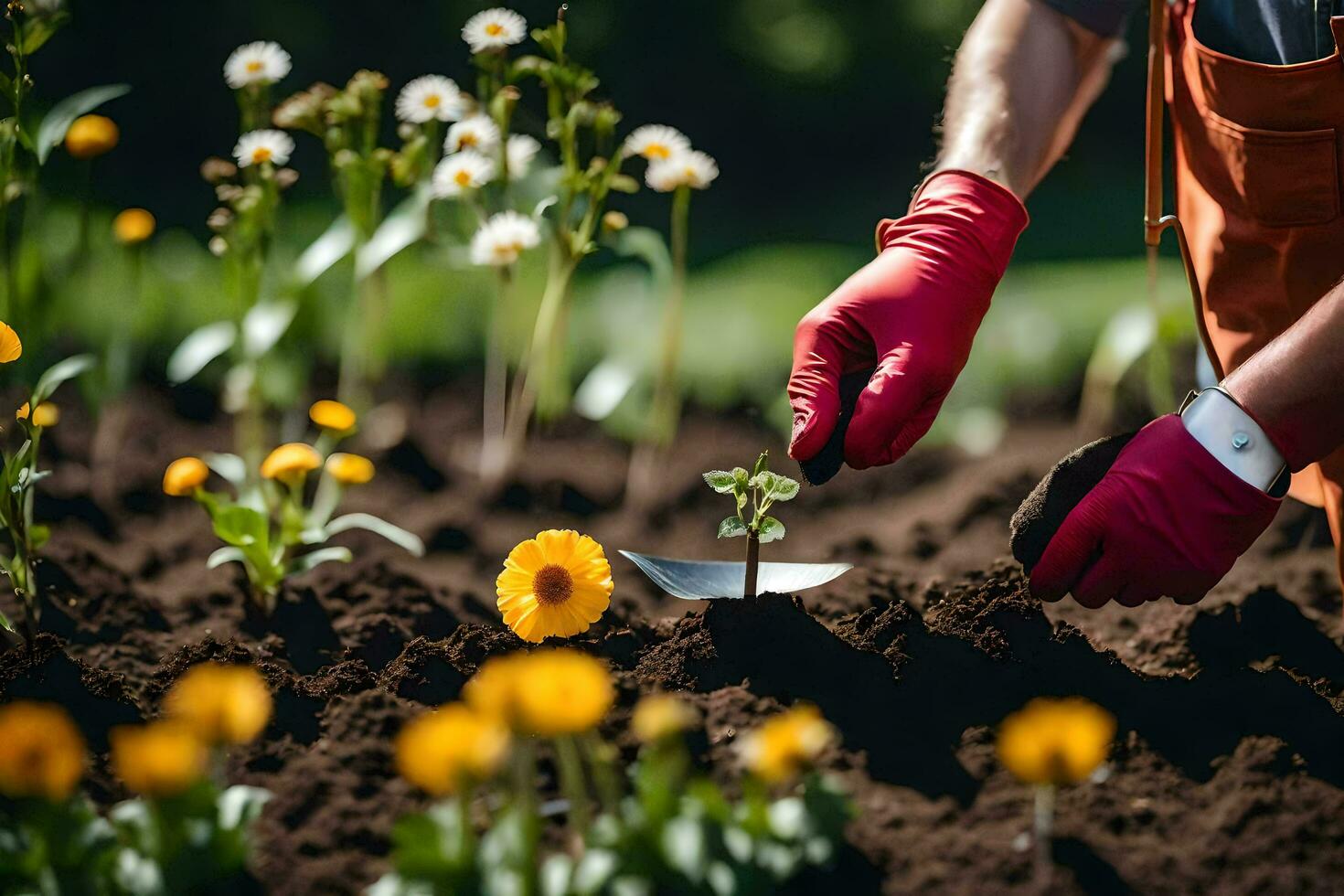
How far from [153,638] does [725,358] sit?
1.54 m

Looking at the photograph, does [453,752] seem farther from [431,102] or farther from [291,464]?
[431,102]

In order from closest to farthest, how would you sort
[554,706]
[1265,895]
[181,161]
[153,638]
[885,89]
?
Result: 1. [554,706]
2. [1265,895]
3. [153,638]
4. [181,161]
5. [885,89]

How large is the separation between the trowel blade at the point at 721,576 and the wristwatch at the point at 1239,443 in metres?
0.48

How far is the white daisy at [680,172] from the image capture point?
2303 millimetres

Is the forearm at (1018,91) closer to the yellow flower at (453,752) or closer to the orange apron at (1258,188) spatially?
the orange apron at (1258,188)

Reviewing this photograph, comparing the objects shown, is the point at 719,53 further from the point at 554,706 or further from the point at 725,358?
the point at 554,706

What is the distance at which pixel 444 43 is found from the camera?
4.34 metres

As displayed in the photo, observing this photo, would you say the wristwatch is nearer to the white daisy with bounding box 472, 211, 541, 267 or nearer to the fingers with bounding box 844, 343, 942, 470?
the fingers with bounding box 844, 343, 942, 470

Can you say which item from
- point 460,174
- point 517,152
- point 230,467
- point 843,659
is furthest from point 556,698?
point 517,152

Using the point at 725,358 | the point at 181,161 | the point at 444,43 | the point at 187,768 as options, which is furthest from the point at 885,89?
the point at 187,768

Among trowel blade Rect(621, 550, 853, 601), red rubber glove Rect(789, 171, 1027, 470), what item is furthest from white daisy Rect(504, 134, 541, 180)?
trowel blade Rect(621, 550, 853, 601)

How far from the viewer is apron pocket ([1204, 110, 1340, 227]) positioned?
1.76 meters

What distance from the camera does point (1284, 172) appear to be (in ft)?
5.86

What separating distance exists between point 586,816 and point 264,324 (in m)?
1.51
